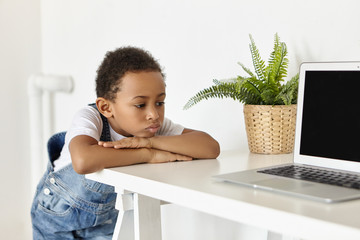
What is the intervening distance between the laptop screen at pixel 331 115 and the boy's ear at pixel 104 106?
1.62ft

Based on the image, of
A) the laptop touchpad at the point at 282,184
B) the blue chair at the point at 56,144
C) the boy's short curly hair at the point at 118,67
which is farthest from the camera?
the blue chair at the point at 56,144

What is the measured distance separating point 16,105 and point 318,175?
1.89m

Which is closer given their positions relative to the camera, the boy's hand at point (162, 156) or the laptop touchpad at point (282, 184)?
the laptop touchpad at point (282, 184)

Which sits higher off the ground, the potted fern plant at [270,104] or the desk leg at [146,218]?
the potted fern plant at [270,104]

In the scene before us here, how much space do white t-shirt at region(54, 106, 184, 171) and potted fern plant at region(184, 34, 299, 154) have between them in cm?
16

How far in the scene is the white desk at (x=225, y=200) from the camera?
640 mm

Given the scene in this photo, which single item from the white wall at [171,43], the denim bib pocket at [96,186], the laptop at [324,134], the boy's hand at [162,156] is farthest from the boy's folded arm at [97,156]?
the white wall at [171,43]

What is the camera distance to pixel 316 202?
730 mm

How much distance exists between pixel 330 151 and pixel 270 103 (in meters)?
0.29

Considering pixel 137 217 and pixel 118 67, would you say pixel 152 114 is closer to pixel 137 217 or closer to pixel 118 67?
pixel 118 67

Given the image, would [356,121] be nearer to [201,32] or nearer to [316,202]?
[316,202]

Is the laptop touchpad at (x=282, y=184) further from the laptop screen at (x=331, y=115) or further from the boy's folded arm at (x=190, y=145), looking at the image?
the boy's folded arm at (x=190, y=145)

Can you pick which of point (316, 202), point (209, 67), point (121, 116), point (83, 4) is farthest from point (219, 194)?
point (83, 4)

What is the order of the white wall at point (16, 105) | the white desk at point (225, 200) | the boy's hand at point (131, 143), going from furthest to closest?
the white wall at point (16, 105)
the boy's hand at point (131, 143)
the white desk at point (225, 200)
